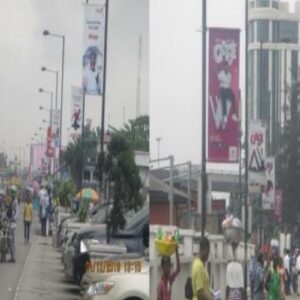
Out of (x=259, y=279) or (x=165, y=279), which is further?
(x=259, y=279)

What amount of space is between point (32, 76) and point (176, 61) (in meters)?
0.57

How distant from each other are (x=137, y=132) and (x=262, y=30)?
2.40ft

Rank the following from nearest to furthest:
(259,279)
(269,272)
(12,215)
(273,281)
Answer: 1. (12,215)
2. (259,279)
3. (269,272)
4. (273,281)

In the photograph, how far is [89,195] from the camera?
4359mm

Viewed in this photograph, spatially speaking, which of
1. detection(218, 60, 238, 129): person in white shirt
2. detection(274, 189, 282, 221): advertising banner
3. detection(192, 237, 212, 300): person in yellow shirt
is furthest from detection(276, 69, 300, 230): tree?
Result: detection(218, 60, 238, 129): person in white shirt

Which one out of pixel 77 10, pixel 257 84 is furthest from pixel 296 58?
pixel 77 10

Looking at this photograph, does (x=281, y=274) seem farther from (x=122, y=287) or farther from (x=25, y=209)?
(x=25, y=209)

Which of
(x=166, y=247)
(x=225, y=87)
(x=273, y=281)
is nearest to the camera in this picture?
(x=225, y=87)

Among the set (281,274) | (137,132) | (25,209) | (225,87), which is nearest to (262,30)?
(225,87)

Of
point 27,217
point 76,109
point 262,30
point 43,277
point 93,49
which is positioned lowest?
point 43,277

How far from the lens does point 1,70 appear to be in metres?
4.12

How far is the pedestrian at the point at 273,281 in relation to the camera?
5625 millimetres

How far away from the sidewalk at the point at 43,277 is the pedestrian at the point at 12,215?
0.07m

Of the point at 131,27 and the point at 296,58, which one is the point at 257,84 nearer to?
the point at 296,58
